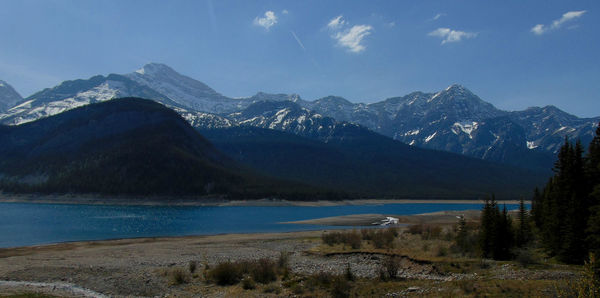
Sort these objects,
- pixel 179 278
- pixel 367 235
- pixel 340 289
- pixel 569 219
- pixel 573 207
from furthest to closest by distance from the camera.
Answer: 1. pixel 367 235
2. pixel 569 219
3. pixel 573 207
4. pixel 179 278
5. pixel 340 289

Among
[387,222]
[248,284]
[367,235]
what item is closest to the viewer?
[248,284]

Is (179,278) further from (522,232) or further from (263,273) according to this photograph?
(522,232)

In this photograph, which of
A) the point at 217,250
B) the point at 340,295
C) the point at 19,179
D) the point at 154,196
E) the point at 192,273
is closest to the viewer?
the point at 340,295

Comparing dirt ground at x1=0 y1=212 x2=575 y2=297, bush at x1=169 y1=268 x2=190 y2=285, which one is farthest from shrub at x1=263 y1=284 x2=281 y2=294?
bush at x1=169 y1=268 x2=190 y2=285

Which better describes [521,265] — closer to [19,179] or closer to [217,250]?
[217,250]

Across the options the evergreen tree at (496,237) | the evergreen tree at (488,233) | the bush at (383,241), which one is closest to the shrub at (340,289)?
the evergreen tree at (496,237)

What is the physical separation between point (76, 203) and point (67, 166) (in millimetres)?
47667

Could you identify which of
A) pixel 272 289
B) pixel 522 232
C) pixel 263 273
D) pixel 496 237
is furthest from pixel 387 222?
pixel 272 289

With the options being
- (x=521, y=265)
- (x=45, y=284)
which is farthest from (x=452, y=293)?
(x=45, y=284)

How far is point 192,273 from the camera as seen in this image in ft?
109

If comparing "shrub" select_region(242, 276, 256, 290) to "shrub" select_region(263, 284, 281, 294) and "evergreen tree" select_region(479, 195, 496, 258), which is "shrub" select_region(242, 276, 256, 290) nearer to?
"shrub" select_region(263, 284, 281, 294)

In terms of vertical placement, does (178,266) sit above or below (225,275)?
below

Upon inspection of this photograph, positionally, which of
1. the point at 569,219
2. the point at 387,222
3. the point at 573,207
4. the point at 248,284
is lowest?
the point at 387,222

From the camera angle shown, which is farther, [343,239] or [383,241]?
[343,239]
